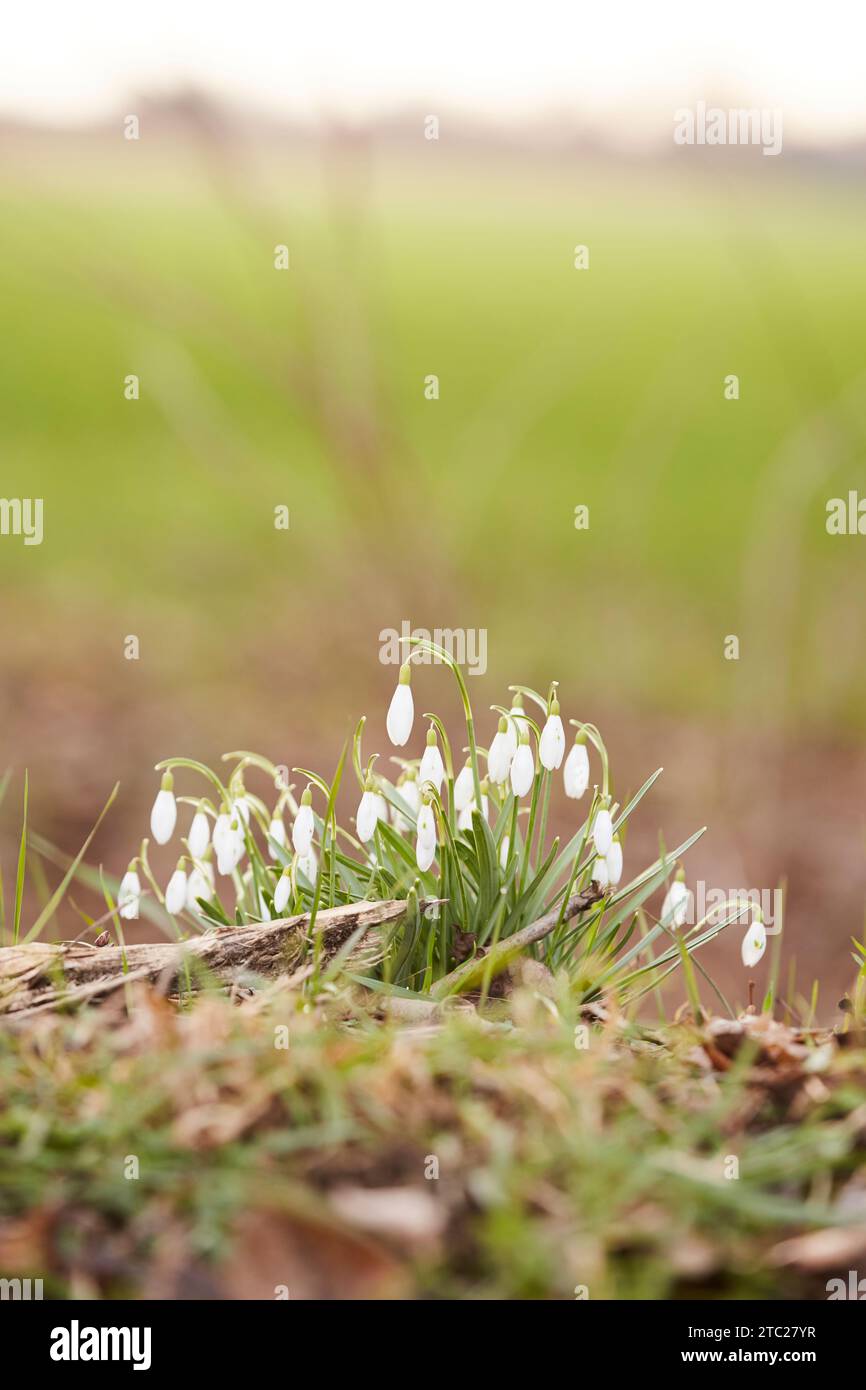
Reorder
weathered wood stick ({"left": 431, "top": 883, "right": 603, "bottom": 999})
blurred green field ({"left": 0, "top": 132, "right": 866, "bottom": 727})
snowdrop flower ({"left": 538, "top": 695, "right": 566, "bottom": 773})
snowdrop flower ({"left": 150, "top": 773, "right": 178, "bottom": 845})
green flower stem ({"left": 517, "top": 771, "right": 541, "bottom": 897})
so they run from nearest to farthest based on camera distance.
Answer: weathered wood stick ({"left": 431, "top": 883, "right": 603, "bottom": 999}), snowdrop flower ({"left": 538, "top": 695, "right": 566, "bottom": 773}), green flower stem ({"left": 517, "top": 771, "right": 541, "bottom": 897}), snowdrop flower ({"left": 150, "top": 773, "right": 178, "bottom": 845}), blurred green field ({"left": 0, "top": 132, "right": 866, "bottom": 727})

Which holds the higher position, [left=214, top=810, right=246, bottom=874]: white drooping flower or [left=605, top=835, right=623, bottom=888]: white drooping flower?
[left=214, top=810, right=246, bottom=874]: white drooping flower

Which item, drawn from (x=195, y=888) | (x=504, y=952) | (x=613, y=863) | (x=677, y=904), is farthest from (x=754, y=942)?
(x=195, y=888)

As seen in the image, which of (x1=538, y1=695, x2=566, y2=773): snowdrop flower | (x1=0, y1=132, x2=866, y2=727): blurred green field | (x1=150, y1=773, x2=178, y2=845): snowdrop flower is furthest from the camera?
(x1=0, y1=132, x2=866, y2=727): blurred green field

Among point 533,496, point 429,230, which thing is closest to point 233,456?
point 533,496

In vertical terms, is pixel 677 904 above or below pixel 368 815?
below

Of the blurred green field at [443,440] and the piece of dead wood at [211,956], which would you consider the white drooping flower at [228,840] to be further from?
the blurred green field at [443,440]

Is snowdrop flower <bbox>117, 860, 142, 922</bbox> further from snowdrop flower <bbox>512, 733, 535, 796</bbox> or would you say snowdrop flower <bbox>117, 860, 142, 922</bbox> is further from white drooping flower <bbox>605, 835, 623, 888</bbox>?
white drooping flower <bbox>605, 835, 623, 888</bbox>

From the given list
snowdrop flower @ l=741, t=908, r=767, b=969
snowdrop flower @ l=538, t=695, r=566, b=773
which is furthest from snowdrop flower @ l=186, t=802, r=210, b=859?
snowdrop flower @ l=741, t=908, r=767, b=969

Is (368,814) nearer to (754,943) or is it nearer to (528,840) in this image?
(528,840)
